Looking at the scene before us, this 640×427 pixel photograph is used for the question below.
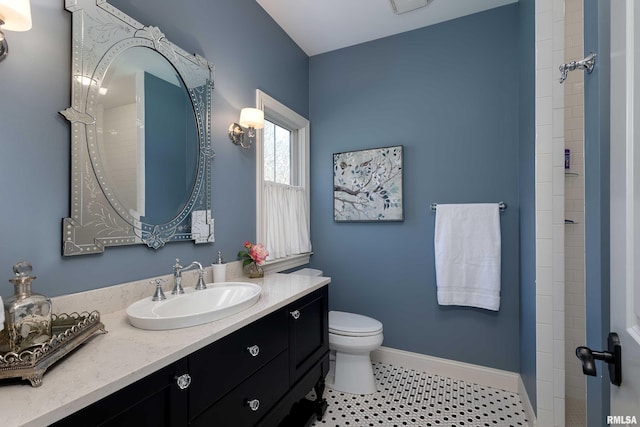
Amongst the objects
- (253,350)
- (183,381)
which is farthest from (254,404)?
(183,381)

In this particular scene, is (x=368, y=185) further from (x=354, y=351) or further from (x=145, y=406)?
(x=145, y=406)

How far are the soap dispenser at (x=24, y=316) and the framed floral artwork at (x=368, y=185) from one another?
2.03m

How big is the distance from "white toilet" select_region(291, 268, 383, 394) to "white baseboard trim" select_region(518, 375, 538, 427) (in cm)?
90

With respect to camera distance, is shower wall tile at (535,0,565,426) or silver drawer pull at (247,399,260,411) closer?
silver drawer pull at (247,399,260,411)

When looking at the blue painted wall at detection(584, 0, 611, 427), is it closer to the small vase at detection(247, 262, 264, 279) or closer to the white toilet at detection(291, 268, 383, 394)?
the white toilet at detection(291, 268, 383, 394)

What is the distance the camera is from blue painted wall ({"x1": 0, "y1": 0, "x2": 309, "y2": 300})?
3.09 feet

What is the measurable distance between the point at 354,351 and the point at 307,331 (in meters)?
0.58

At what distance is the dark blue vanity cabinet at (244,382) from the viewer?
0.75 metres

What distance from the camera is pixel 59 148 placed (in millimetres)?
1047

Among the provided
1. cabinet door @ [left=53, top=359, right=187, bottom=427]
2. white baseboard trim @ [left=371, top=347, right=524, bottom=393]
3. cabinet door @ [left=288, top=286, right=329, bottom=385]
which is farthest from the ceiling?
white baseboard trim @ [left=371, top=347, right=524, bottom=393]

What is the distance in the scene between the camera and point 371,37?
2.49 metres

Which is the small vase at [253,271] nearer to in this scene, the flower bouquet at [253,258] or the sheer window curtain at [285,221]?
the flower bouquet at [253,258]

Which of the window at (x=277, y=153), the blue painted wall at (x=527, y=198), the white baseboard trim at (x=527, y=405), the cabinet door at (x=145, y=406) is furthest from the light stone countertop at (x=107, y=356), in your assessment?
the white baseboard trim at (x=527, y=405)

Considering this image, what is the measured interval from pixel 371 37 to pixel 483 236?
1851 millimetres
